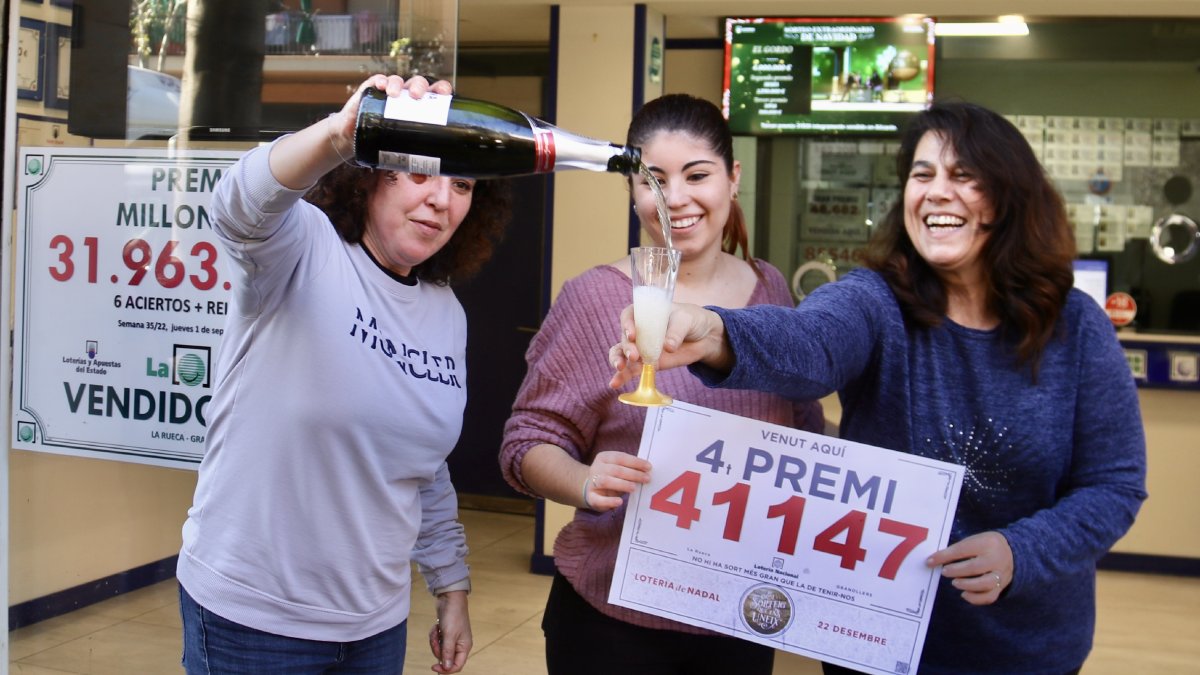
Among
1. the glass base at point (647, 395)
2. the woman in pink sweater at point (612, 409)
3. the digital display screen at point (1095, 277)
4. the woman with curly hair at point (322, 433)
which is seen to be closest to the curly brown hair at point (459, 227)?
the woman with curly hair at point (322, 433)

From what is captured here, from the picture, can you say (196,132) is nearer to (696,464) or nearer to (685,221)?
(685,221)

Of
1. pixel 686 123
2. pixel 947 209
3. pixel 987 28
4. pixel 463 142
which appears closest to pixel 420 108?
pixel 463 142

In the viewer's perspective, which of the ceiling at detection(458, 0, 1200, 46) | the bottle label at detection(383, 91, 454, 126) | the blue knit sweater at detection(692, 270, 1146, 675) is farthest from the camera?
the ceiling at detection(458, 0, 1200, 46)

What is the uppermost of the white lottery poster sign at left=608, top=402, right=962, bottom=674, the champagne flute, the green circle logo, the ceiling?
the ceiling

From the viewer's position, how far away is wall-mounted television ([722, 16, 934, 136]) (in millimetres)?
5547

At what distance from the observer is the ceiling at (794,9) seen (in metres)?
5.19

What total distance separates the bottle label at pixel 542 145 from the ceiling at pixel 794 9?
391cm

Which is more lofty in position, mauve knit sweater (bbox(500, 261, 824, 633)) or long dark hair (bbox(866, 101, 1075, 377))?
long dark hair (bbox(866, 101, 1075, 377))

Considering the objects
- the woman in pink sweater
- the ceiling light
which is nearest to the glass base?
the woman in pink sweater

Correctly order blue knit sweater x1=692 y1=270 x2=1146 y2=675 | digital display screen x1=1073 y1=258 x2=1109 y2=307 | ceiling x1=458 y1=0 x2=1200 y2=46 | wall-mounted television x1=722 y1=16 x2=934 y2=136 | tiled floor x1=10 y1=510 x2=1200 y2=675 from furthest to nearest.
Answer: digital display screen x1=1073 y1=258 x2=1109 y2=307 < wall-mounted television x1=722 y1=16 x2=934 y2=136 < ceiling x1=458 y1=0 x2=1200 y2=46 < tiled floor x1=10 y1=510 x2=1200 y2=675 < blue knit sweater x1=692 y1=270 x2=1146 y2=675

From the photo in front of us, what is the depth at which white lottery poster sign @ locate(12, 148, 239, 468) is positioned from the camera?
7.52ft

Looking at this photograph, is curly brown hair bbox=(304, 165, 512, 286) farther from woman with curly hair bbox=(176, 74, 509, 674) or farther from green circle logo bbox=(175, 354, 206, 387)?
green circle logo bbox=(175, 354, 206, 387)

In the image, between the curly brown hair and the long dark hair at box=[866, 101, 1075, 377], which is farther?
the curly brown hair

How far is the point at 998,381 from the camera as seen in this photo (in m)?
1.57
